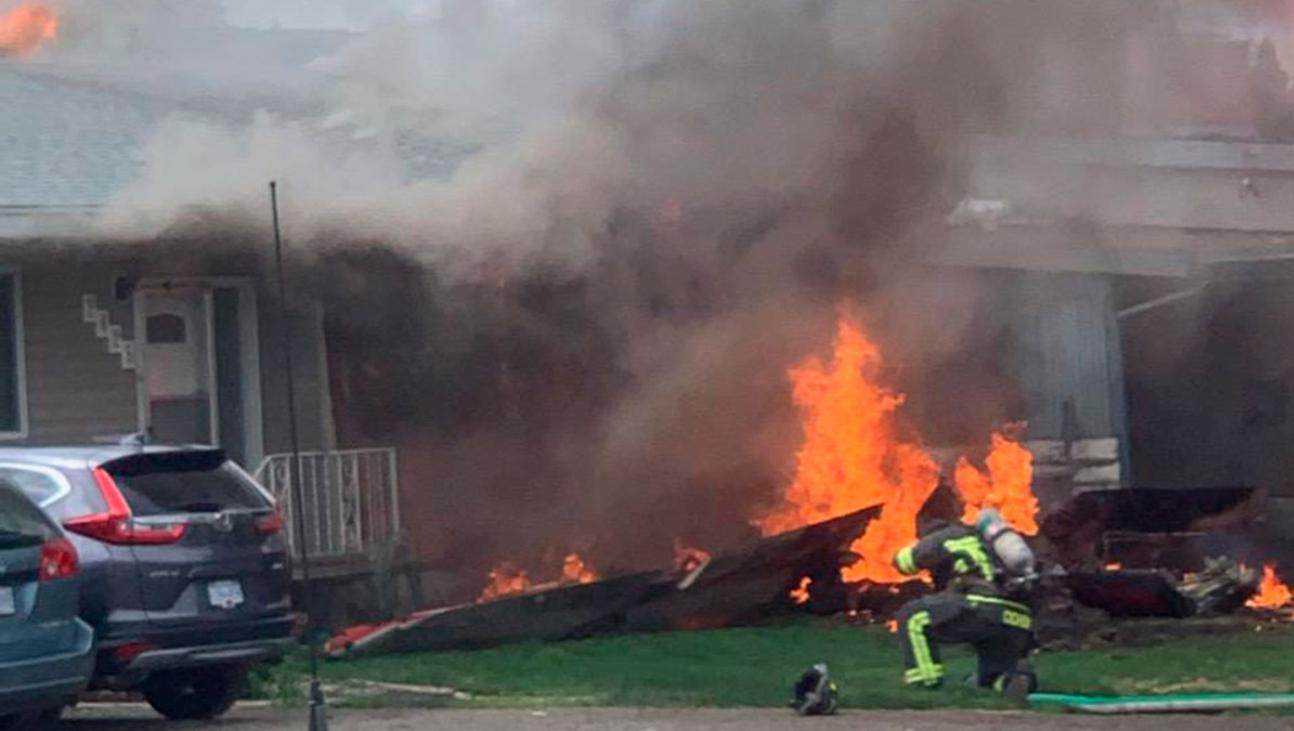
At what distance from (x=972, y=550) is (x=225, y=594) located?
4119mm

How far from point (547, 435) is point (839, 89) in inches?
175

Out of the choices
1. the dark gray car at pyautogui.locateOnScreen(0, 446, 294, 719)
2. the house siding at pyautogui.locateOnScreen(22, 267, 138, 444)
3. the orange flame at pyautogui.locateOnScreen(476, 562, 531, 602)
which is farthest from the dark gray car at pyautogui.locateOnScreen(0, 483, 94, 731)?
the orange flame at pyautogui.locateOnScreen(476, 562, 531, 602)

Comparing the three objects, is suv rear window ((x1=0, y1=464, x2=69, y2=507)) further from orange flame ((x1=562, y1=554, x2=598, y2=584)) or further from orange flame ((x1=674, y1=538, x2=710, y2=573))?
orange flame ((x1=562, y1=554, x2=598, y2=584))

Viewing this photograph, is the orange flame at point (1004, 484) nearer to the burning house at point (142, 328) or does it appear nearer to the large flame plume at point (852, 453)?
the large flame plume at point (852, 453)

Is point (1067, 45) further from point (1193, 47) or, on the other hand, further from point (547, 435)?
point (547, 435)

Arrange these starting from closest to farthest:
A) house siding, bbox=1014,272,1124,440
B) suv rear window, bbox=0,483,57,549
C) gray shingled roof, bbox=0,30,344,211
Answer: suv rear window, bbox=0,483,57,549, gray shingled roof, bbox=0,30,344,211, house siding, bbox=1014,272,1124,440

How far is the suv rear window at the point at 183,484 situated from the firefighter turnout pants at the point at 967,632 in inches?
146

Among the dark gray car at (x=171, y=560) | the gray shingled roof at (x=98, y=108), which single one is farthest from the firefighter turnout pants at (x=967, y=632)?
the gray shingled roof at (x=98, y=108)

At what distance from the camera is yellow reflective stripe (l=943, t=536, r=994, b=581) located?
40.3 ft

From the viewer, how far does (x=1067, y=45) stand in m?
14.9

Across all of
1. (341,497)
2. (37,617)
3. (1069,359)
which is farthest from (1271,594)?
(37,617)

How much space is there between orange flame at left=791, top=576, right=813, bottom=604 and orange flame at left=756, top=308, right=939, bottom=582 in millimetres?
1160

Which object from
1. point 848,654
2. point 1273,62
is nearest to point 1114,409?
point 1273,62

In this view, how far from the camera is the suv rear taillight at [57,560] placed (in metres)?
10.5
